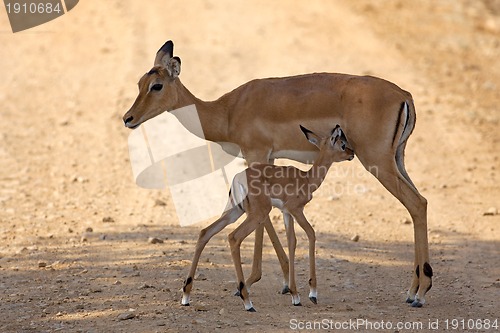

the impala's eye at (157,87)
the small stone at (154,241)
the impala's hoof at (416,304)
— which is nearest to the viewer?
the impala's hoof at (416,304)

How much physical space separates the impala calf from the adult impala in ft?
1.16

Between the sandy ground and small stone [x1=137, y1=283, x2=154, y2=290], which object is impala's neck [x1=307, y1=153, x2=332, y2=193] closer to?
the sandy ground

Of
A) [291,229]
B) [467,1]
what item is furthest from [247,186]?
[467,1]

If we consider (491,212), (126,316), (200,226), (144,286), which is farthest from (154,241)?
(491,212)

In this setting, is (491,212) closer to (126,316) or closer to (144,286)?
(144,286)

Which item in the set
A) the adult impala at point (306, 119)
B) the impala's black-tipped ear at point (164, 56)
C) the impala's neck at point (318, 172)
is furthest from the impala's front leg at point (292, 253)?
the impala's black-tipped ear at point (164, 56)

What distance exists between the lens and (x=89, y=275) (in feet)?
30.1

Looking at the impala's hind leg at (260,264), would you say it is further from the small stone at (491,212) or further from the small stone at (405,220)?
the small stone at (491,212)

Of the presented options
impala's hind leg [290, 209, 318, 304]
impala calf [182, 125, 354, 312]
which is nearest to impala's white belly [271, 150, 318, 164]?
impala calf [182, 125, 354, 312]

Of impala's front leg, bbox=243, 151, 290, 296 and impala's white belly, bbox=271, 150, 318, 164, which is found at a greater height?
impala's white belly, bbox=271, 150, 318, 164

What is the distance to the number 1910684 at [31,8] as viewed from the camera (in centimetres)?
2252

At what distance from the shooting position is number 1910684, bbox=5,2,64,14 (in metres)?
22.5

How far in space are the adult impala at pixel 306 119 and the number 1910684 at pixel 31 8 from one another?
45.9 feet

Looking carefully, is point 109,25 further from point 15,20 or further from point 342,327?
point 342,327
